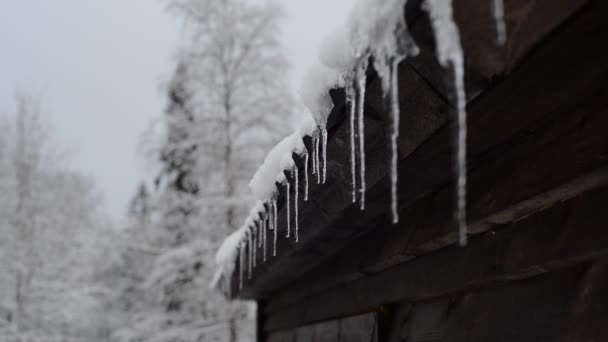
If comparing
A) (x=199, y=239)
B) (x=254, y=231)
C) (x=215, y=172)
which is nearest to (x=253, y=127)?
(x=215, y=172)


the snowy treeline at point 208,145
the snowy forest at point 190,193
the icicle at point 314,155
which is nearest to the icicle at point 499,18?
the icicle at point 314,155

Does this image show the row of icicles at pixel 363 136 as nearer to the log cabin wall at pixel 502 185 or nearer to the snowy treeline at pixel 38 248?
the log cabin wall at pixel 502 185

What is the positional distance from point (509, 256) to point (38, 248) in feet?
38.3

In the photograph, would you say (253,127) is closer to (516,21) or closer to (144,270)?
(144,270)

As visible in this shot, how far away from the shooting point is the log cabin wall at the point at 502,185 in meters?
0.92

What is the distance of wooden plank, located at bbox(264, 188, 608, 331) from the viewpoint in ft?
3.58

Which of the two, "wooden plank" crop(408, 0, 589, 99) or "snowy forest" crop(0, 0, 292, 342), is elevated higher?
"snowy forest" crop(0, 0, 292, 342)

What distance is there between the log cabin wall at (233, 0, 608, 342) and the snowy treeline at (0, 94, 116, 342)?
1047 centimetres

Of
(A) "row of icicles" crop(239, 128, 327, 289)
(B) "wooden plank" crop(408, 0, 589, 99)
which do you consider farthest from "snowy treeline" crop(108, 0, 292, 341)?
(B) "wooden plank" crop(408, 0, 589, 99)

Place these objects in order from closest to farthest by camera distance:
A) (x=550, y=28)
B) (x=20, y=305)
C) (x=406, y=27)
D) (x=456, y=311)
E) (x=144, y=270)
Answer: (x=550, y=28) < (x=406, y=27) < (x=456, y=311) < (x=20, y=305) < (x=144, y=270)

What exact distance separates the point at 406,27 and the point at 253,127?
909cm

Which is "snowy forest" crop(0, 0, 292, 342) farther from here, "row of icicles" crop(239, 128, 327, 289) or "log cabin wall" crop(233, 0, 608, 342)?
"log cabin wall" crop(233, 0, 608, 342)

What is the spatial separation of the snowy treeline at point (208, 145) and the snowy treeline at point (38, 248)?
1834 mm

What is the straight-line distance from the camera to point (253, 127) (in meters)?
9.97
